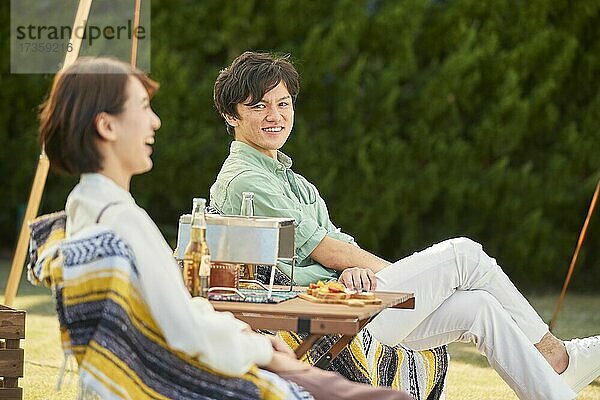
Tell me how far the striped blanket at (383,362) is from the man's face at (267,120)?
1.43 feet

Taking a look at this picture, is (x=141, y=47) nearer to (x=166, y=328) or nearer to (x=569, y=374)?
(x=569, y=374)

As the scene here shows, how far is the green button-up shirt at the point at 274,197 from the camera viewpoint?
306 cm

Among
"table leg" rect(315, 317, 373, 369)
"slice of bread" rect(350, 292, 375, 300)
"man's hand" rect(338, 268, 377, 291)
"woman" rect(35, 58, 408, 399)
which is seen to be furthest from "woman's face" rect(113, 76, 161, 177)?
"man's hand" rect(338, 268, 377, 291)

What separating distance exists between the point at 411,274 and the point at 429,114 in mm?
4263

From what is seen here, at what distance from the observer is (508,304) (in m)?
3.10

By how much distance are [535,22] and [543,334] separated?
4343 mm

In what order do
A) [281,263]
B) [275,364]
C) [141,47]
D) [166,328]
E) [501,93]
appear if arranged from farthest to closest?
[141,47] → [501,93] → [281,263] → [275,364] → [166,328]

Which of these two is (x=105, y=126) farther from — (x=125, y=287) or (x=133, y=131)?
(x=125, y=287)

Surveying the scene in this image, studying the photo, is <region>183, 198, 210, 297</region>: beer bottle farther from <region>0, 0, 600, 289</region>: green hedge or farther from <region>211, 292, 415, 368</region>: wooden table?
<region>0, 0, 600, 289</region>: green hedge

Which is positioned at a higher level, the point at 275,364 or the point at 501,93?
the point at 501,93

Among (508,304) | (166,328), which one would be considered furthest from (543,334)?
(166,328)

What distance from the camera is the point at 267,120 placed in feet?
10.6

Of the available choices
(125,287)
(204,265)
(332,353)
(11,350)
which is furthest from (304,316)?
(11,350)

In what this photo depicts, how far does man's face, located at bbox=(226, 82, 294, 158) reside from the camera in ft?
10.6
